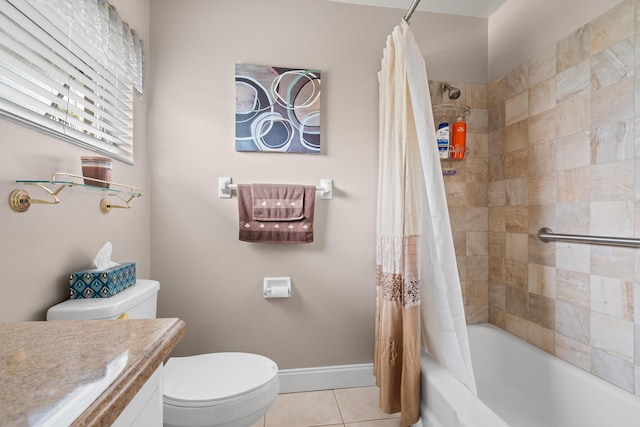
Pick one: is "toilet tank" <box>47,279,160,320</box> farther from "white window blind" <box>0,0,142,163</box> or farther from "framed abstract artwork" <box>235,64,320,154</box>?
"framed abstract artwork" <box>235,64,320,154</box>

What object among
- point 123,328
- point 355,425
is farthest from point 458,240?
point 123,328

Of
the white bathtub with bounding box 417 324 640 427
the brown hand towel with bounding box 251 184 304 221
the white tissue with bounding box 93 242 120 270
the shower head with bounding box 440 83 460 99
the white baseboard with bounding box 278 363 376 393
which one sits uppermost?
the shower head with bounding box 440 83 460 99

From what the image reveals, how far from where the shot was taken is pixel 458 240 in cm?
188

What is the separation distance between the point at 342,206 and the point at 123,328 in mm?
1367

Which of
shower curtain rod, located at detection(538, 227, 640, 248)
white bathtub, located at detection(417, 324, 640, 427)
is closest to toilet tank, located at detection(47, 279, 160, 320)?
white bathtub, located at detection(417, 324, 640, 427)

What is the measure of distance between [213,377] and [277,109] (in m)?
1.39

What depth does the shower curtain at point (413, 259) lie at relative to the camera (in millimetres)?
1278

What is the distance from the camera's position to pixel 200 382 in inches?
45.7

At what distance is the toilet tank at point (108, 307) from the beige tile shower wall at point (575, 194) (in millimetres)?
1880

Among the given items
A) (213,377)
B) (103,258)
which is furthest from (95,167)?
(213,377)

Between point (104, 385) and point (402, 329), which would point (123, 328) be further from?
point (402, 329)

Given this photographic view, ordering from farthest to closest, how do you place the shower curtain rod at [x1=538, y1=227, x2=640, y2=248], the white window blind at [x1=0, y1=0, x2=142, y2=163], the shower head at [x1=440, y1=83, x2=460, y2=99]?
1. the shower head at [x1=440, y1=83, x2=460, y2=99]
2. the shower curtain rod at [x1=538, y1=227, x2=640, y2=248]
3. the white window blind at [x1=0, y1=0, x2=142, y2=163]

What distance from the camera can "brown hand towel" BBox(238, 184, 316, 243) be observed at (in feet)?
5.44

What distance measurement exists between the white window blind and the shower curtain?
50.2 inches
